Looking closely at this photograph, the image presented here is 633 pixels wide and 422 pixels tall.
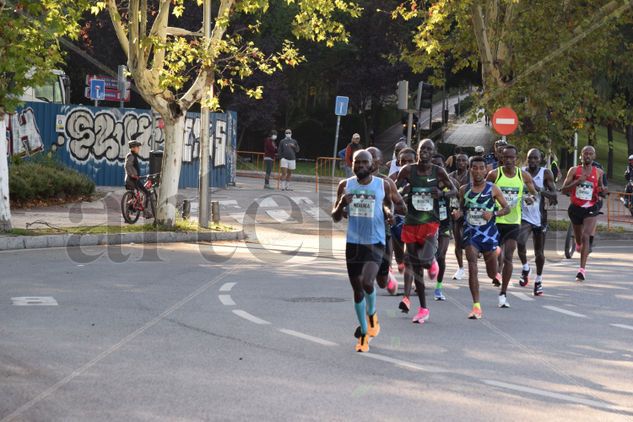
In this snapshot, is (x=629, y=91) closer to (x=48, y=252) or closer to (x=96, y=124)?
(x=96, y=124)

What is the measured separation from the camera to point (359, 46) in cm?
5803

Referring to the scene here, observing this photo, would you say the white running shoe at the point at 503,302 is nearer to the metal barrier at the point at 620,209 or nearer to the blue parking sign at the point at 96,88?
the metal barrier at the point at 620,209

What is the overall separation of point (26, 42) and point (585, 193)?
8.65 metres

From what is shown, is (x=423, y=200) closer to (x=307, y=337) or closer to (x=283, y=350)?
(x=307, y=337)

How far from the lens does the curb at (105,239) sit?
1798 cm

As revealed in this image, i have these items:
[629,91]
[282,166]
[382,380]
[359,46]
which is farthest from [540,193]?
[359,46]

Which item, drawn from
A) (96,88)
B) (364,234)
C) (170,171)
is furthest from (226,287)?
(96,88)

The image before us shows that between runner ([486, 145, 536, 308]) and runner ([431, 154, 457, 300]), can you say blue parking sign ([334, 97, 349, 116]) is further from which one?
runner ([486, 145, 536, 308])

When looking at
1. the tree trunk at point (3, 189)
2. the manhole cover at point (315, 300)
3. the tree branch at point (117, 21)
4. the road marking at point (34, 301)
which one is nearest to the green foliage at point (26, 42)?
the tree trunk at point (3, 189)

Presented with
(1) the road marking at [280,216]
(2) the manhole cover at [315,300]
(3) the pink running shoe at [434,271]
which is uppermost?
(3) the pink running shoe at [434,271]

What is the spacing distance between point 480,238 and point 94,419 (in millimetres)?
6031

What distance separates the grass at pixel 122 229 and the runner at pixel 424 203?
850 cm

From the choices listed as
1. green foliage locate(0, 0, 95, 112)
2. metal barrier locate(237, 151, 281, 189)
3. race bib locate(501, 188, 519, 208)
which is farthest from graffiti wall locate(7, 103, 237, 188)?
race bib locate(501, 188, 519, 208)

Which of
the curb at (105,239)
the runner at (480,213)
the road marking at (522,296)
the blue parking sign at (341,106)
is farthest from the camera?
the blue parking sign at (341,106)
